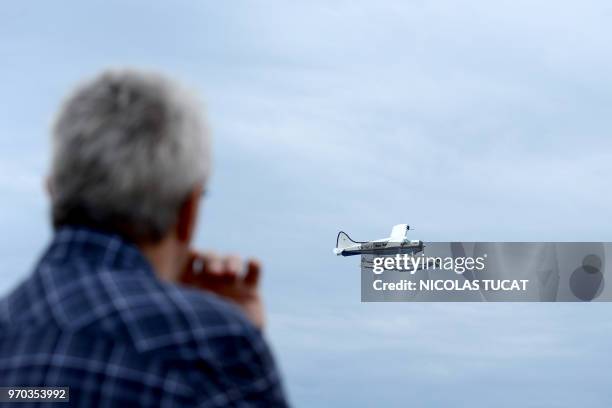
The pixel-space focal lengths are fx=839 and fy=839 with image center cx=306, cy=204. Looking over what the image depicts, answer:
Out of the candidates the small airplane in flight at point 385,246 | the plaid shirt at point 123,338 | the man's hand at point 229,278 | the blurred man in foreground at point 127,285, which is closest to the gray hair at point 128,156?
the blurred man in foreground at point 127,285

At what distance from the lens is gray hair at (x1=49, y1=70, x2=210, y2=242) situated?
10.7ft

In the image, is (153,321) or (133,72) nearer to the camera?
(153,321)

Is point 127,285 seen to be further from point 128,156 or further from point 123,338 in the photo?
point 128,156

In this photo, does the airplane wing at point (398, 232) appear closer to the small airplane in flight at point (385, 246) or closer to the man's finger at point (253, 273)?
the small airplane in flight at point (385, 246)

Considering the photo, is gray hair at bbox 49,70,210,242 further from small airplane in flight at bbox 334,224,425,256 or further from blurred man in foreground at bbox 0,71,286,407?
small airplane in flight at bbox 334,224,425,256

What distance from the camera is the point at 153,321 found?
3225mm

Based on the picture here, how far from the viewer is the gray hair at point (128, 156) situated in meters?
3.27

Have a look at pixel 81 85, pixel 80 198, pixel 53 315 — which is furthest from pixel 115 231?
pixel 81 85

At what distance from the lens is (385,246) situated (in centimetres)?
3319

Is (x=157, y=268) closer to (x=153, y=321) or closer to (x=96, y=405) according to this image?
(x=153, y=321)

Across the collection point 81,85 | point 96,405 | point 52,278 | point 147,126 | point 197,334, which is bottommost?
point 96,405

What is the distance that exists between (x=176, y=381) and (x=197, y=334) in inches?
7.7

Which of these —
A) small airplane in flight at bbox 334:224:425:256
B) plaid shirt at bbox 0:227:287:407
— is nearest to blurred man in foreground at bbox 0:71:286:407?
plaid shirt at bbox 0:227:287:407

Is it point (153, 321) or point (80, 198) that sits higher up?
point (80, 198)
